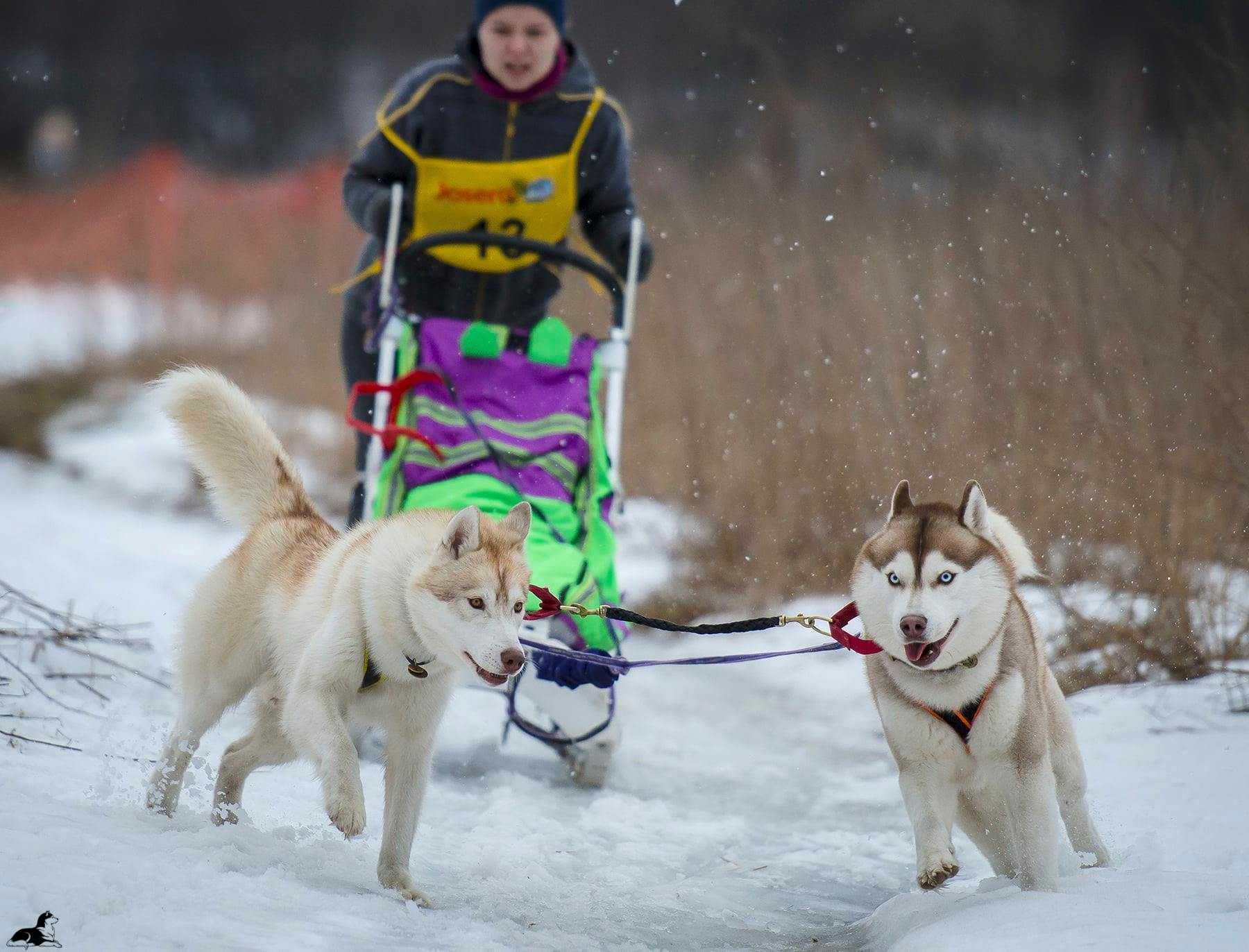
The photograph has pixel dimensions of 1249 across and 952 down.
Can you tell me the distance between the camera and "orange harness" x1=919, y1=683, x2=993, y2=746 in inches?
94.6

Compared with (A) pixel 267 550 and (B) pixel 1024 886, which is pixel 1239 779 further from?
(A) pixel 267 550

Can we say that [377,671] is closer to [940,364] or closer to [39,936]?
[39,936]

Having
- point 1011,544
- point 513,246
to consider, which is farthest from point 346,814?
point 513,246

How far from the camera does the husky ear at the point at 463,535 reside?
2.54 metres

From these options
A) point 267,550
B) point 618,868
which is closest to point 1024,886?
point 618,868

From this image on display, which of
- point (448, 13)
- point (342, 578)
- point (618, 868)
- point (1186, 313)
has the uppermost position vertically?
point (448, 13)

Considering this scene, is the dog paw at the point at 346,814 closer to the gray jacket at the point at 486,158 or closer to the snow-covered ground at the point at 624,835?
the snow-covered ground at the point at 624,835

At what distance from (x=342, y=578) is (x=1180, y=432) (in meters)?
2.91

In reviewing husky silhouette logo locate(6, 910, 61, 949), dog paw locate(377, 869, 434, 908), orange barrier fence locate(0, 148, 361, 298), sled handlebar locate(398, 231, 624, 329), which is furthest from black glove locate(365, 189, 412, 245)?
orange barrier fence locate(0, 148, 361, 298)

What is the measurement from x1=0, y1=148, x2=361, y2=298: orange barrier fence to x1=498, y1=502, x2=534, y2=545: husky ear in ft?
29.0

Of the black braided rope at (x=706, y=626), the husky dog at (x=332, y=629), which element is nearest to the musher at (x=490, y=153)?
the husky dog at (x=332, y=629)

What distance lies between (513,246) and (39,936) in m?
2.57

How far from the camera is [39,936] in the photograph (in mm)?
1727

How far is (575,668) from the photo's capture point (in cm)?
305
